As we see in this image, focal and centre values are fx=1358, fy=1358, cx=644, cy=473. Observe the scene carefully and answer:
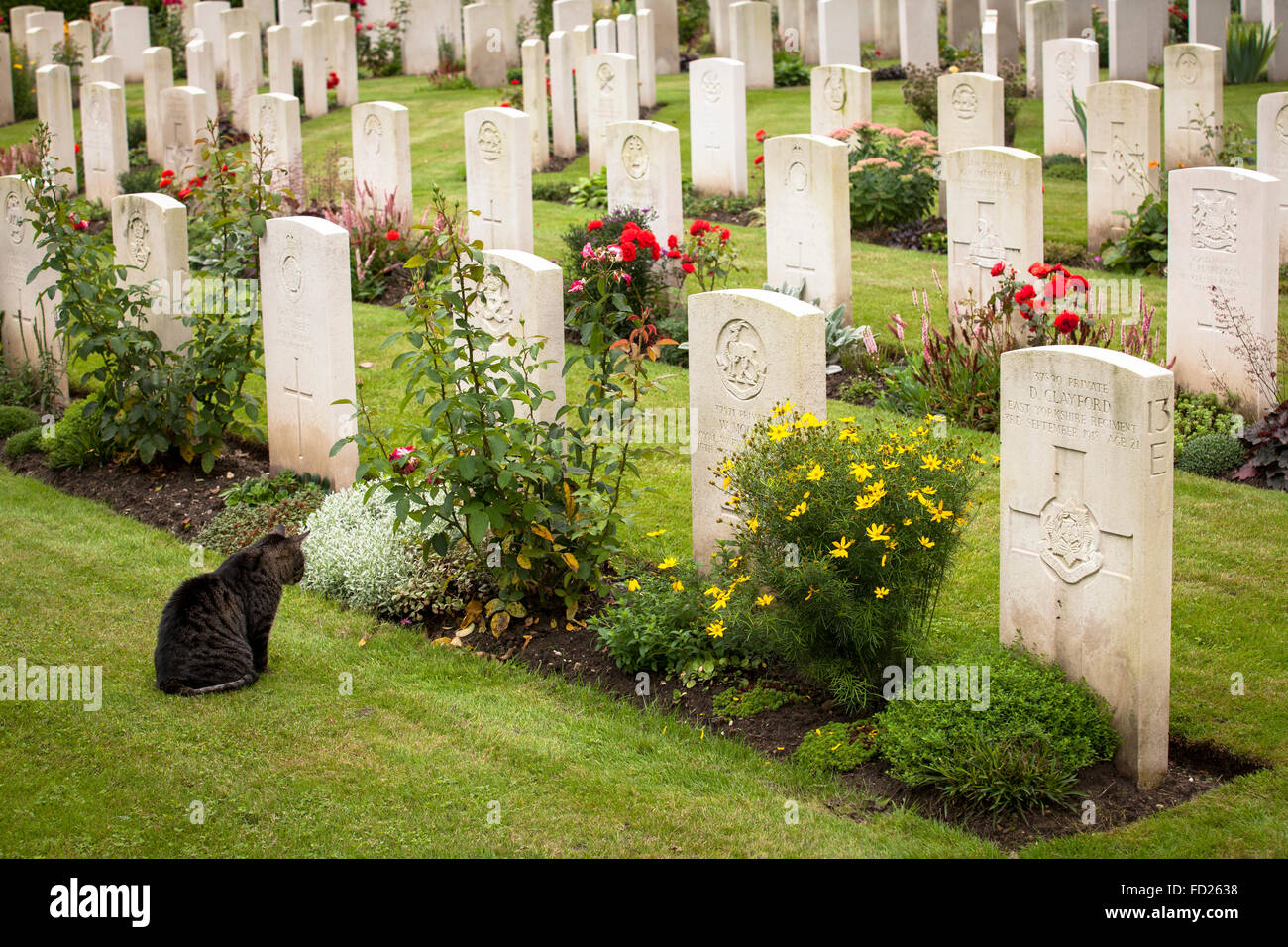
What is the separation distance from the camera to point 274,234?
8469 mm

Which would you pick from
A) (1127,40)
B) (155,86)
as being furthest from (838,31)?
(155,86)

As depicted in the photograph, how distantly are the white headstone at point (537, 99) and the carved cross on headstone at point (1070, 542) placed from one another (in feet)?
46.7

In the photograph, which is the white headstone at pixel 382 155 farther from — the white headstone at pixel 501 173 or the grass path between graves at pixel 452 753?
the grass path between graves at pixel 452 753

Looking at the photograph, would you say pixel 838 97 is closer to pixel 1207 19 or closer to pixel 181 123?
pixel 1207 19

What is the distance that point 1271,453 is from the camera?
323 inches

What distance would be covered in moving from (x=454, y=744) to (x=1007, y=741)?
220 centimetres

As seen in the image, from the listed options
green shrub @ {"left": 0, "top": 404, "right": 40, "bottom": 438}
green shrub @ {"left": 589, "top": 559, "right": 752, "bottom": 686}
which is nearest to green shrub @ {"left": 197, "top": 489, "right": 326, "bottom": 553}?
green shrub @ {"left": 589, "top": 559, "right": 752, "bottom": 686}

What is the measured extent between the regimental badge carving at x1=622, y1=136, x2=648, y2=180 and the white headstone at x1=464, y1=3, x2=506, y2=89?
1381 cm

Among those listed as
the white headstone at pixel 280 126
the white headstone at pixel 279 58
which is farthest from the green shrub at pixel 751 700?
the white headstone at pixel 279 58

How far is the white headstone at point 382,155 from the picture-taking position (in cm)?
1390

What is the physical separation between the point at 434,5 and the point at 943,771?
24645 mm

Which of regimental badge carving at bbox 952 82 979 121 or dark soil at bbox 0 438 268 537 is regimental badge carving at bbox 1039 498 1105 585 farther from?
regimental badge carving at bbox 952 82 979 121

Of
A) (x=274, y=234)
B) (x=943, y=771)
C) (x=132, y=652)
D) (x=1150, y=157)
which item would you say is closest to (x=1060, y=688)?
(x=943, y=771)

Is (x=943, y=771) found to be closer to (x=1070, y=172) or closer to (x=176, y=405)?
(x=176, y=405)
